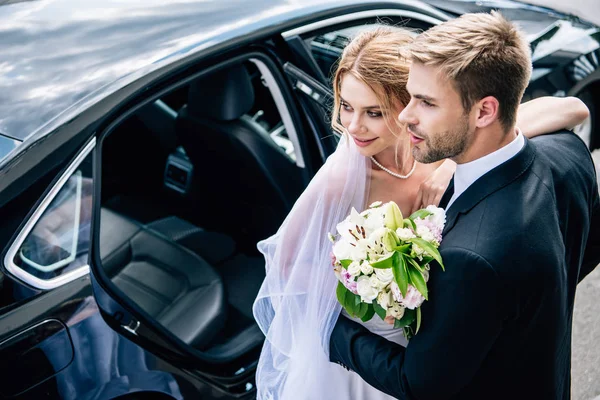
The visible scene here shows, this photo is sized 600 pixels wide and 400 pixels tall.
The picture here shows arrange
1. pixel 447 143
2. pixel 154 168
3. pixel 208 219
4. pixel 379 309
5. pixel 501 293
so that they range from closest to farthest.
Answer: pixel 501 293
pixel 447 143
pixel 379 309
pixel 208 219
pixel 154 168

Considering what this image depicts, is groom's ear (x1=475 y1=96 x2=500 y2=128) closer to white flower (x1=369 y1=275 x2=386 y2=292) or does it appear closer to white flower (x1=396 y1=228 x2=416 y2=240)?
white flower (x1=396 y1=228 x2=416 y2=240)

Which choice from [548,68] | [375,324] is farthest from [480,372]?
[548,68]

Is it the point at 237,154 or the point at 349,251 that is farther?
the point at 237,154

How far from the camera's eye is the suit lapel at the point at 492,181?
60.8 inches

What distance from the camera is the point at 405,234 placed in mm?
1556

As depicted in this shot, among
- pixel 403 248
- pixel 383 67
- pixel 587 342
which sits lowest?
pixel 587 342

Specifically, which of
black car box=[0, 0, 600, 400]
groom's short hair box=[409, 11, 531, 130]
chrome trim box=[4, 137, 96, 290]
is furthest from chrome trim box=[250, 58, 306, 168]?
groom's short hair box=[409, 11, 531, 130]

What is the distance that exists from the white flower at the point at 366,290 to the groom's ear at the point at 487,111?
450mm

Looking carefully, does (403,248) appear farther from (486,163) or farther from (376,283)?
(486,163)

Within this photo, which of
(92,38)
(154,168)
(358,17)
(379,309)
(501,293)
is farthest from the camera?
(154,168)

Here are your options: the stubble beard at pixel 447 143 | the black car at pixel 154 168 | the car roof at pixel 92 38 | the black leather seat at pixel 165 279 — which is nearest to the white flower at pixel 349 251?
the stubble beard at pixel 447 143

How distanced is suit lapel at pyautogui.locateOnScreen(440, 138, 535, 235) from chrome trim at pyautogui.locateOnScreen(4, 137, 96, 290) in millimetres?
987

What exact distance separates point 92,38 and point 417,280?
1368 mm

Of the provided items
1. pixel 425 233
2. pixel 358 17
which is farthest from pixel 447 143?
pixel 358 17
